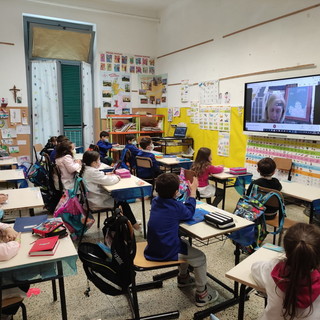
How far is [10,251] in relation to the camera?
161 centimetres

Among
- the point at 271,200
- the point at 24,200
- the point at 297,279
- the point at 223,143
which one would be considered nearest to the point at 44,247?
the point at 24,200

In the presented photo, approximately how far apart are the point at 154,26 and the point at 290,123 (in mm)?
5057

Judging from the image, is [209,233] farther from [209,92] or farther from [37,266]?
[209,92]

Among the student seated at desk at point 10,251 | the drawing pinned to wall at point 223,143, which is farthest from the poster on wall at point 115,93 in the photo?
the student seated at desk at point 10,251

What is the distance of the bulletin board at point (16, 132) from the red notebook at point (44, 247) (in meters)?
5.40

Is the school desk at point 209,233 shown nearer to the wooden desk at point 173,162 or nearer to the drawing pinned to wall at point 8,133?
the wooden desk at point 173,162

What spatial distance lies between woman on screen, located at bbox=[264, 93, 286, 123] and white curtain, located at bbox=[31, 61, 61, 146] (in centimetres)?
476

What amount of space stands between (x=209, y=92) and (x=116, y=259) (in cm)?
499

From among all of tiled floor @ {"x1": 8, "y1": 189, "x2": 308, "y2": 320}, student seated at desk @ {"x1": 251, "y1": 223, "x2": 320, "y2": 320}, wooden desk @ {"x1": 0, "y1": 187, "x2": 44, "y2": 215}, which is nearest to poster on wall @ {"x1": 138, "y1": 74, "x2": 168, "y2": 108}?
wooden desk @ {"x1": 0, "y1": 187, "x2": 44, "y2": 215}

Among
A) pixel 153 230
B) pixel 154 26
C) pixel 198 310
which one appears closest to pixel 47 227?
pixel 153 230

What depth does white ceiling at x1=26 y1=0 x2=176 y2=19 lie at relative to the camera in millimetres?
6773

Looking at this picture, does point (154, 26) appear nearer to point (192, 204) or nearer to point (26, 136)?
point (26, 136)

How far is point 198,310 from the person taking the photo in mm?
2207

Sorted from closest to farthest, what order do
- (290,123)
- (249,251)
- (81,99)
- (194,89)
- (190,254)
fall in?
(190,254)
(249,251)
(290,123)
(194,89)
(81,99)
